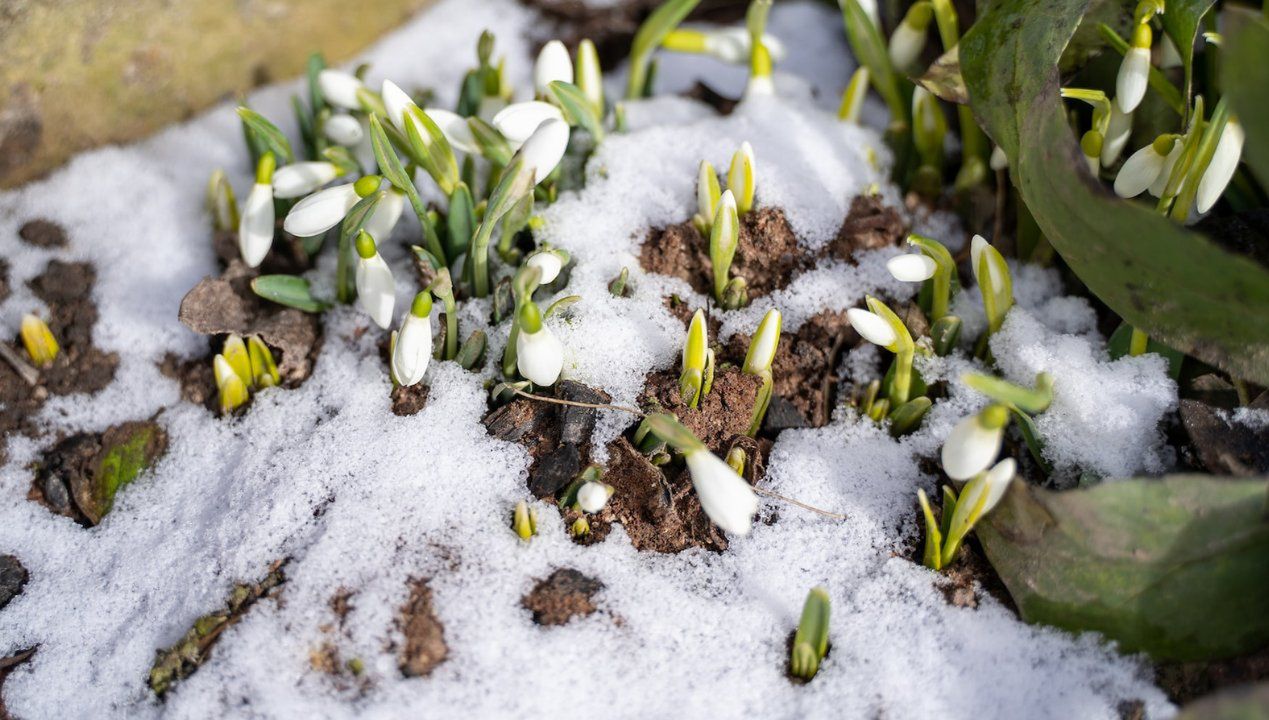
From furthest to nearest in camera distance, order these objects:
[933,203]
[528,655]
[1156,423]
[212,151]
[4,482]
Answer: [212,151] < [933,203] < [4,482] < [1156,423] < [528,655]

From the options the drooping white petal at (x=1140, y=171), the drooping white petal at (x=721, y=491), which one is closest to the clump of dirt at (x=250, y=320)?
the drooping white petal at (x=721, y=491)

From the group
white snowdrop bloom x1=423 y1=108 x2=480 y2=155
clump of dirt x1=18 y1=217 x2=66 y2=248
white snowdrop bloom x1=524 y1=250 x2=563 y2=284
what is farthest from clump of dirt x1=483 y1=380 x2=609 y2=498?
clump of dirt x1=18 y1=217 x2=66 y2=248

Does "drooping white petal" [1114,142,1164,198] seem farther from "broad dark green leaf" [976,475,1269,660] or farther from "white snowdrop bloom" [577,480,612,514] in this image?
"white snowdrop bloom" [577,480,612,514]

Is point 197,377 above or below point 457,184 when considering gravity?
below

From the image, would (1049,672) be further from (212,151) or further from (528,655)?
(212,151)

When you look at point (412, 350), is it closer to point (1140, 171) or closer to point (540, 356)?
point (540, 356)

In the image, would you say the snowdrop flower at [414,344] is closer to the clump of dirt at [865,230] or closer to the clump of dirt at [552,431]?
the clump of dirt at [552,431]

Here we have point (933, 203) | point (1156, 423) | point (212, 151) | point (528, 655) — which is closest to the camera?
point (528, 655)

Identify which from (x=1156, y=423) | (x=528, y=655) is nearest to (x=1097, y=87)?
(x=1156, y=423)

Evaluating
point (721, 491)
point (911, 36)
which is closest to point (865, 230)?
point (911, 36)
